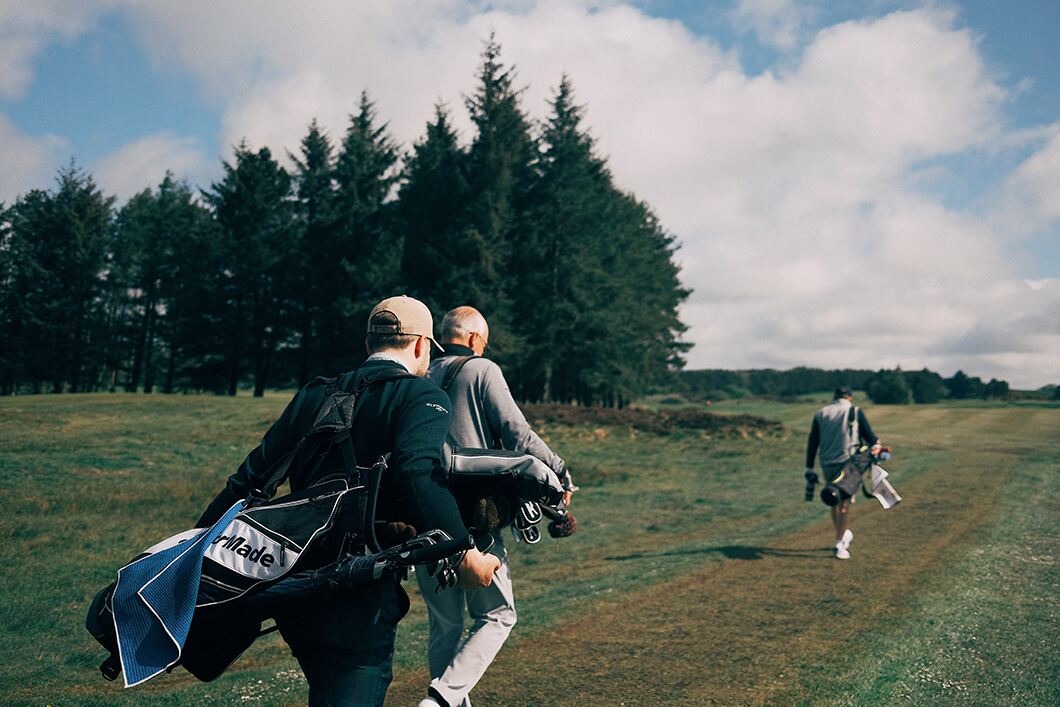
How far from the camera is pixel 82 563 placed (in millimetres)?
10344

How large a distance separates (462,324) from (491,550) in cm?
136

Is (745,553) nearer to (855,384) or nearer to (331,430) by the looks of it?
(331,430)

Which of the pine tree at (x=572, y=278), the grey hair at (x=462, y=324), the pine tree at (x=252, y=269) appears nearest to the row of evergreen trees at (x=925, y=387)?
the pine tree at (x=572, y=278)

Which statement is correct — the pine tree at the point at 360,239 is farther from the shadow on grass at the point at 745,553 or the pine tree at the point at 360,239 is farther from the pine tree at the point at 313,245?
the shadow on grass at the point at 745,553

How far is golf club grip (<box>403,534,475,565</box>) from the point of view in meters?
2.61

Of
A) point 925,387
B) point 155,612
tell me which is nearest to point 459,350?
point 155,612

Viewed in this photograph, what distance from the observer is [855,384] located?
92.2 m

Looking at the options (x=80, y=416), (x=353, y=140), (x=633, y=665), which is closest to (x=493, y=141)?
(x=353, y=140)

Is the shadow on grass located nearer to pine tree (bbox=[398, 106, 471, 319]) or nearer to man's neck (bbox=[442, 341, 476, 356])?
man's neck (bbox=[442, 341, 476, 356])

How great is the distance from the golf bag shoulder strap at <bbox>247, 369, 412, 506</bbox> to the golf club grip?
0.38 metres

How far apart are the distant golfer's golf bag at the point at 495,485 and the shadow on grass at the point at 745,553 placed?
7461 mm

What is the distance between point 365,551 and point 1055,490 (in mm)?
19388

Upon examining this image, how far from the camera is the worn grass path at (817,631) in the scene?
5387mm

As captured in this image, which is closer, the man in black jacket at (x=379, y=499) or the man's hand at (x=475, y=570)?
the man in black jacket at (x=379, y=499)
